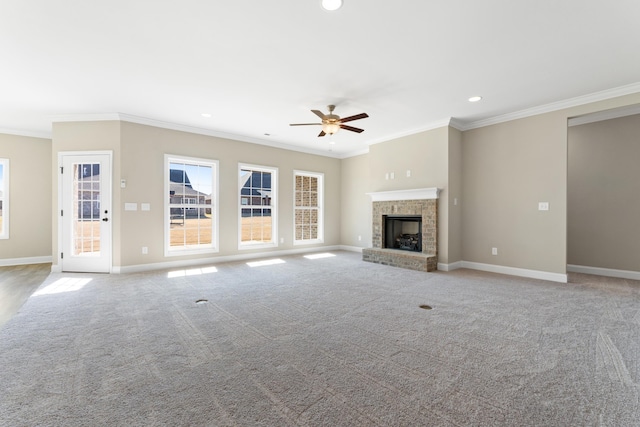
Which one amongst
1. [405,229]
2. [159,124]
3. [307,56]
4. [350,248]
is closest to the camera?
[307,56]

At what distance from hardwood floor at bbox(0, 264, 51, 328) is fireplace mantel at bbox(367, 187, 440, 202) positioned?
596cm

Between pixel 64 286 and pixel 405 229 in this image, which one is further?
pixel 405 229

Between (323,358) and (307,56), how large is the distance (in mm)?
3027

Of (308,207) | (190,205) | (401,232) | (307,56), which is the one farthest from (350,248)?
(307,56)

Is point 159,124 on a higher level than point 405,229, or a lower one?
higher

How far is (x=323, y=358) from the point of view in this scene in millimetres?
2109

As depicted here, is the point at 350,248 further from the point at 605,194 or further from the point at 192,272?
the point at 605,194

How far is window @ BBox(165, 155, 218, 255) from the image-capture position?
5512 millimetres

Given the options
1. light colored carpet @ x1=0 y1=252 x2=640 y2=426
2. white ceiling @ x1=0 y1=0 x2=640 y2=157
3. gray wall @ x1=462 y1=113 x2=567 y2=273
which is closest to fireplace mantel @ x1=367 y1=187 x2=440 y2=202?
gray wall @ x1=462 y1=113 x2=567 y2=273

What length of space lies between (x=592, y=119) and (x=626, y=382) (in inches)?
200

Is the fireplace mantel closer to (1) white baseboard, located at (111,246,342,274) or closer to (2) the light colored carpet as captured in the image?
(2) the light colored carpet

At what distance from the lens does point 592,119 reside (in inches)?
194

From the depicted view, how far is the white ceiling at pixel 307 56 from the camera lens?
2.39 meters

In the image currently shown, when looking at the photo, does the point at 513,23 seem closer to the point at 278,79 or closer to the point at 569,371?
the point at 278,79
